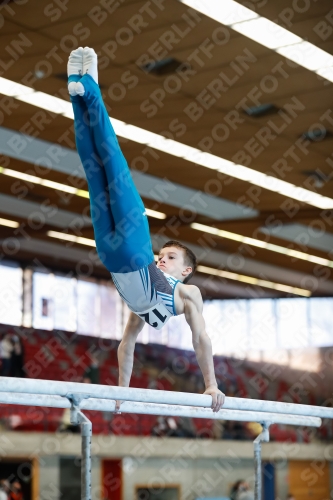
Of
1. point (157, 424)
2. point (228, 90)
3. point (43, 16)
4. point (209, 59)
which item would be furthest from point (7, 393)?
point (157, 424)

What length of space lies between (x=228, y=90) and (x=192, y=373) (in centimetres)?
1231

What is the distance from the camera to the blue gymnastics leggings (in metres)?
3.78

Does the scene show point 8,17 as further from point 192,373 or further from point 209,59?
point 192,373

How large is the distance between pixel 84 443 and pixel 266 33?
540 centimetres

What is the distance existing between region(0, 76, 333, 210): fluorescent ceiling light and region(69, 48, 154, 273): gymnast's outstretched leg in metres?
5.24

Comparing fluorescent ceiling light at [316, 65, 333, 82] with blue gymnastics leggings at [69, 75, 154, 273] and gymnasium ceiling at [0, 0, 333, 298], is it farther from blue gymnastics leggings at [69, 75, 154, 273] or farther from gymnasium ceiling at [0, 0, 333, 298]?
blue gymnastics leggings at [69, 75, 154, 273]

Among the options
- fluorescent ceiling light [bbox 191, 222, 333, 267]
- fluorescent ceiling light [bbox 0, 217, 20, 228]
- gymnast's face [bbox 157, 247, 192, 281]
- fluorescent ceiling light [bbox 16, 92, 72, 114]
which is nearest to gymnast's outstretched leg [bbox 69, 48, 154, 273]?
gymnast's face [bbox 157, 247, 192, 281]

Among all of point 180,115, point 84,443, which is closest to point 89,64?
point 84,443

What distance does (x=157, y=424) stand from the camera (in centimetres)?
1627

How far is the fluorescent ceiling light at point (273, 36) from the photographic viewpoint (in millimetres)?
7129

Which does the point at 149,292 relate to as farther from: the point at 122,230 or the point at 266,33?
the point at 266,33

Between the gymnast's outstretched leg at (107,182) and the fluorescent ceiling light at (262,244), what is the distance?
10.8 m

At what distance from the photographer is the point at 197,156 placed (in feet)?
36.6

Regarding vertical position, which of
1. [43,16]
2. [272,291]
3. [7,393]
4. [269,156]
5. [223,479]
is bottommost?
[7,393]
